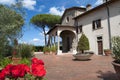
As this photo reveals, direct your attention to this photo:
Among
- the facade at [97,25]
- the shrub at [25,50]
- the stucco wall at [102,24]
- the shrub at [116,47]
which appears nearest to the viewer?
the shrub at [116,47]

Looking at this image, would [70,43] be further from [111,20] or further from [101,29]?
[111,20]

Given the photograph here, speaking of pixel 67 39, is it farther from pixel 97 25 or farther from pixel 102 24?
pixel 102 24

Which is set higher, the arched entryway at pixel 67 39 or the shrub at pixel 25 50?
the arched entryway at pixel 67 39

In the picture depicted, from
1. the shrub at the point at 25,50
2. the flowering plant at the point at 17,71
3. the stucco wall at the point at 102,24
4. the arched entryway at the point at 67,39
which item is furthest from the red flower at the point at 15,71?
the arched entryway at the point at 67,39

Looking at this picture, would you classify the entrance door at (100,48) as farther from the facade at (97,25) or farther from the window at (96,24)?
the window at (96,24)

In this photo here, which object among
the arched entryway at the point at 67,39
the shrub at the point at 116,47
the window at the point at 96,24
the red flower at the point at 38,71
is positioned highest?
the window at the point at 96,24

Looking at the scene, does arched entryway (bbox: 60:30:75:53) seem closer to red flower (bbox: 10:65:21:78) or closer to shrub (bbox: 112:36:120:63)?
shrub (bbox: 112:36:120:63)

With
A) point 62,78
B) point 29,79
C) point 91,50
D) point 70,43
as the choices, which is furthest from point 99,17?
point 29,79

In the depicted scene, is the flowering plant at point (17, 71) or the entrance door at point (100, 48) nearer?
the flowering plant at point (17, 71)

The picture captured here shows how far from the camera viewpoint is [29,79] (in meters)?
1.79

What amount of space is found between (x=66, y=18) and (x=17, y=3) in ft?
45.7

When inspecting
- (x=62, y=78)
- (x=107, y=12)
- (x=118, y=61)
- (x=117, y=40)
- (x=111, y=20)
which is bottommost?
(x=62, y=78)

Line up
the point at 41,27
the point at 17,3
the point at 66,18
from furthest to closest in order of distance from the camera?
the point at 41,27, the point at 66,18, the point at 17,3

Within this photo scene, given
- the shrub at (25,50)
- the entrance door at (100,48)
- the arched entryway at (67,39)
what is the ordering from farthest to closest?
the arched entryway at (67,39) < the entrance door at (100,48) < the shrub at (25,50)
